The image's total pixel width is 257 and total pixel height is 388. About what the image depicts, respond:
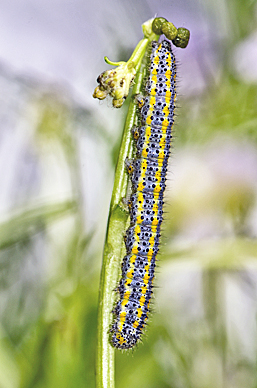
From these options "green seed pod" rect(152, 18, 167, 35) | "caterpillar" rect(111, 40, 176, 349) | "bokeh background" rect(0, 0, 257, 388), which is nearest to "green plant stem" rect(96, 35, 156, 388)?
"green seed pod" rect(152, 18, 167, 35)

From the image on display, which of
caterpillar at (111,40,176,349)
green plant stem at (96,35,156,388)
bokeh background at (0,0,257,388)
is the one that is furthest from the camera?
bokeh background at (0,0,257,388)

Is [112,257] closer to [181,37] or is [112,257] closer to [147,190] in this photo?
[147,190]

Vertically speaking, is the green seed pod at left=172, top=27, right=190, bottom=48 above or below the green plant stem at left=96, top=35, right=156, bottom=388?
above

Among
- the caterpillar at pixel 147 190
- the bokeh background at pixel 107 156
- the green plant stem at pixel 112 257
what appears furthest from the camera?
the bokeh background at pixel 107 156

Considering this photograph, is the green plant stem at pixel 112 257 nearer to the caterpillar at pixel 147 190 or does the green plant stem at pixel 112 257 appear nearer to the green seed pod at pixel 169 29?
the green seed pod at pixel 169 29

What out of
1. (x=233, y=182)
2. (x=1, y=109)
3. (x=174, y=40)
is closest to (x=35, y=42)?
(x=1, y=109)

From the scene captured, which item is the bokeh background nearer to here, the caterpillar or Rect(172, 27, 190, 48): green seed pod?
the caterpillar

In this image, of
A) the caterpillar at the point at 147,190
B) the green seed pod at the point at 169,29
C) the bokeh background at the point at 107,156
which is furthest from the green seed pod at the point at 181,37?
the bokeh background at the point at 107,156
